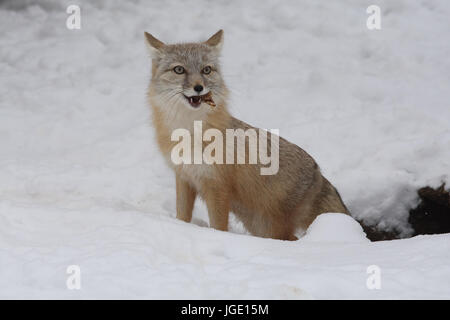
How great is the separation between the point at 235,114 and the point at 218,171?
2613 mm

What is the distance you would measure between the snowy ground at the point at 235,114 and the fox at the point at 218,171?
36 centimetres

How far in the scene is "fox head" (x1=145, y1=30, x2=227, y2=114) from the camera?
16.2 ft

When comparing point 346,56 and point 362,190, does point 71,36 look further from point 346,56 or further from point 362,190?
point 362,190

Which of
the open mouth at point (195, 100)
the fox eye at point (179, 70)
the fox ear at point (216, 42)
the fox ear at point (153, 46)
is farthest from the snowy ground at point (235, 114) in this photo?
the fox ear at point (216, 42)

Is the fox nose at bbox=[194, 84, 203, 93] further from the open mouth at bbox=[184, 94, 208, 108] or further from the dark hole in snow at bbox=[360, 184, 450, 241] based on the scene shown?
the dark hole in snow at bbox=[360, 184, 450, 241]

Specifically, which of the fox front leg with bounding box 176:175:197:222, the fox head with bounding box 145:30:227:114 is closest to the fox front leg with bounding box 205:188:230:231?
the fox front leg with bounding box 176:175:197:222

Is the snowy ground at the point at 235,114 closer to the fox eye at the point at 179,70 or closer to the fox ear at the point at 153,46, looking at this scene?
the fox eye at the point at 179,70

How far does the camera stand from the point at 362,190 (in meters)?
6.22

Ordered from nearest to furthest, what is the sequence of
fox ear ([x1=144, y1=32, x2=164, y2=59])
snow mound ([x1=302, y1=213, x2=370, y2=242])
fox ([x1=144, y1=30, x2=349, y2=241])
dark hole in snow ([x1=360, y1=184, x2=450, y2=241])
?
snow mound ([x1=302, y1=213, x2=370, y2=242]) → fox ([x1=144, y1=30, x2=349, y2=241]) → fox ear ([x1=144, y1=32, x2=164, y2=59]) → dark hole in snow ([x1=360, y1=184, x2=450, y2=241])

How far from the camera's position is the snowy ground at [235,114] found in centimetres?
341

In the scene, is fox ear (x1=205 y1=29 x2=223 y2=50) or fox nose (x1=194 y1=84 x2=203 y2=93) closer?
fox nose (x1=194 y1=84 x2=203 y2=93)

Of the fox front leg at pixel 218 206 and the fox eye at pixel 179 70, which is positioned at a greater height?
the fox eye at pixel 179 70
